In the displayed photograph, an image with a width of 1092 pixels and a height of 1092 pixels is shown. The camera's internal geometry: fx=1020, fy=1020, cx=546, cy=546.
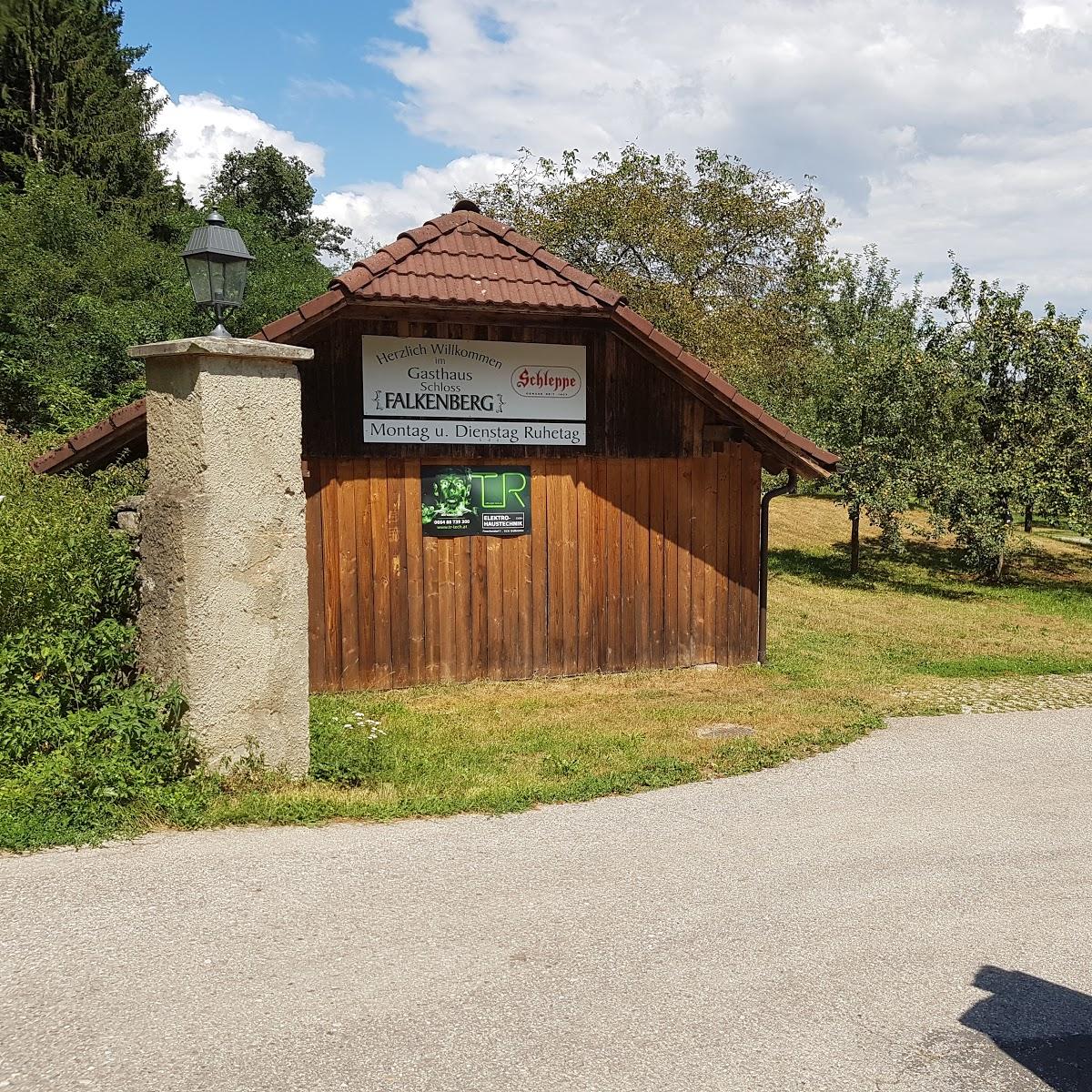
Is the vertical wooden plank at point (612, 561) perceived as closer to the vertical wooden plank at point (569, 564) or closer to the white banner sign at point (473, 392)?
the vertical wooden plank at point (569, 564)

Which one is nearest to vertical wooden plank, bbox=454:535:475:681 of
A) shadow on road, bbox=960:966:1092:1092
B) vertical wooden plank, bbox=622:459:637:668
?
vertical wooden plank, bbox=622:459:637:668

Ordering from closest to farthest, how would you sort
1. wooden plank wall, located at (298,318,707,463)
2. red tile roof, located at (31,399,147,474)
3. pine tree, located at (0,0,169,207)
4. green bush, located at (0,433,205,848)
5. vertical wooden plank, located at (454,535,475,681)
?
green bush, located at (0,433,205,848), red tile roof, located at (31,399,147,474), wooden plank wall, located at (298,318,707,463), vertical wooden plank, located at (454,535,475,681), pine tree, located at (0,0,169,207)

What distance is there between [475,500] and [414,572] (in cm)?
99

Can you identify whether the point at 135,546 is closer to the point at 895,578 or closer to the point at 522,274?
the point at 522,274

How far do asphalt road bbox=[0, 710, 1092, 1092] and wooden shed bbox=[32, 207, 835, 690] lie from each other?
4.55 meters

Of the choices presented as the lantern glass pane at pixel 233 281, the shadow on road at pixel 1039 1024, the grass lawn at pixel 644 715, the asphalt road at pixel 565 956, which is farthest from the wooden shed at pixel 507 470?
Answer: the shadow on road at pixel 1039 1024

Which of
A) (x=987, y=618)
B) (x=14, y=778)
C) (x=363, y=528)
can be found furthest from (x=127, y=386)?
(x=987, y=618)

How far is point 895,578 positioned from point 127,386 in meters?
16.0

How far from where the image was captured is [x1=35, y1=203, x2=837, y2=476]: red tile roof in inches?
375

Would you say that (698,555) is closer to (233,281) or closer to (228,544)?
(233,281)

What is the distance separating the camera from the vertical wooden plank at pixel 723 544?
11852mm

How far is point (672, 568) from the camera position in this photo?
11.7 m

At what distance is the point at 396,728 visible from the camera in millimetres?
8273

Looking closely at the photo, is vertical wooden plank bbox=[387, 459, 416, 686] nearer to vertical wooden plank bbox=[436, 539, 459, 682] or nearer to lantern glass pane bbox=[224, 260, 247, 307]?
vertical wooden plank bbox=[436, 539, 459, 682]
